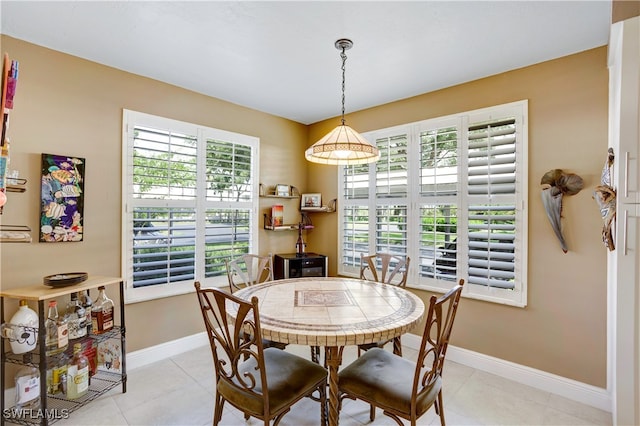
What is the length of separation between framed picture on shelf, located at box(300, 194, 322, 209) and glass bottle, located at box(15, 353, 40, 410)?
2.89m

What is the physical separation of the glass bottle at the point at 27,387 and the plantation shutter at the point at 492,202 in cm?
338

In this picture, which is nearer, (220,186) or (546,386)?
(546,386)

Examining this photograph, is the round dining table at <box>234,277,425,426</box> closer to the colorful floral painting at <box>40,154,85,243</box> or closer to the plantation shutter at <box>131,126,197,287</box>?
the plantation shutter at <box>131,126,197,287</box>

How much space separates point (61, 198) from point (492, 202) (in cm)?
346

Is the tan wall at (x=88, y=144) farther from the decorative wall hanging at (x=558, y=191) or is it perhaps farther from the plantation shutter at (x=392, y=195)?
the decorative wall hanging at (x=558, y=191)

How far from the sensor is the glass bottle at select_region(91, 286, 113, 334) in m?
2.29

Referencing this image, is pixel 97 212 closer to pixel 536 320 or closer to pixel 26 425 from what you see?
pixel 26 425

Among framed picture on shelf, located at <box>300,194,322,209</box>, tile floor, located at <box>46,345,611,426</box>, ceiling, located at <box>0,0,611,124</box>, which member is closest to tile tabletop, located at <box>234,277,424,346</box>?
tile floor, located at <box>46,345,611,426</box>

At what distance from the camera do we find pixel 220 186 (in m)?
3.25

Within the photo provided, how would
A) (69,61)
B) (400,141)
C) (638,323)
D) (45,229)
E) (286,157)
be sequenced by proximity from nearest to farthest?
(638,323) → (45,229) → (69,61) → (400,141) → (286,157)

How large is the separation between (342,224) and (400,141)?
1212mm

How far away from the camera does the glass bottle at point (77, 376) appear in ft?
6.88

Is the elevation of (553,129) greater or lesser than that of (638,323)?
greater

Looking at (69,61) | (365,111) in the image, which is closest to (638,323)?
(365,111)
